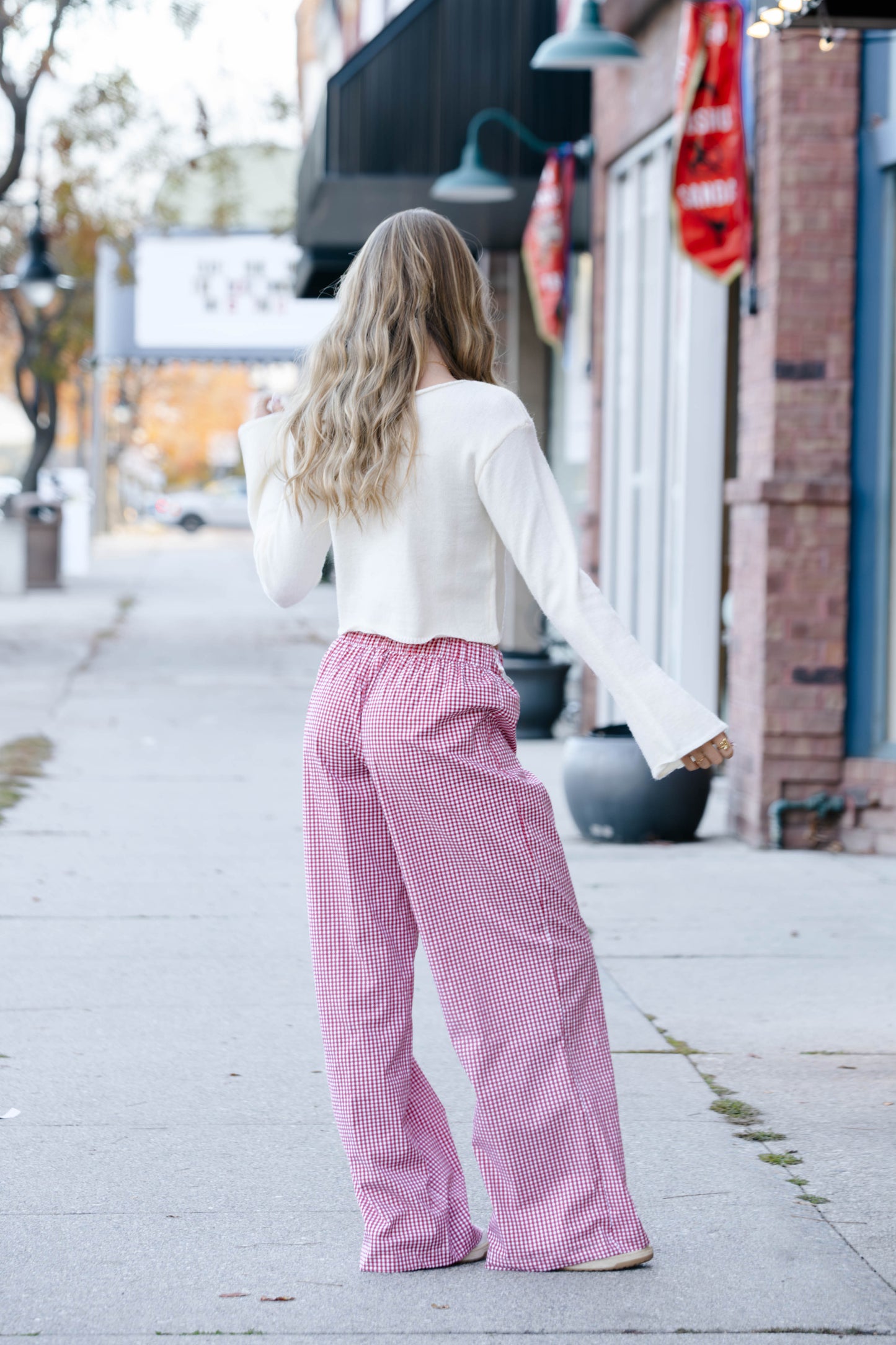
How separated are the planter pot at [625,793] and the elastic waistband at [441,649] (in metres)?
4.45

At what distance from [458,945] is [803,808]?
4630 millimetres

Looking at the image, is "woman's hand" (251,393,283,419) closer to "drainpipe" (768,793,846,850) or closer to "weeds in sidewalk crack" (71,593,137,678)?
"drainpipe" (768,793,846,850)

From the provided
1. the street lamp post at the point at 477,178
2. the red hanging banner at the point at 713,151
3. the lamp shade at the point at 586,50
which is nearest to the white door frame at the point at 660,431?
the lamp shade at the point at 586,50

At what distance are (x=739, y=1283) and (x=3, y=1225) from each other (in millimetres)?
1443

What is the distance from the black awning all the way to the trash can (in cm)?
1418

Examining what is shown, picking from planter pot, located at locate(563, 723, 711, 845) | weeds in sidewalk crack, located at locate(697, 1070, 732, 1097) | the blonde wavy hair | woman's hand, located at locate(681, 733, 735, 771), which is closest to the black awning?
planter pot, located at locate(563, 723, 711, 845)

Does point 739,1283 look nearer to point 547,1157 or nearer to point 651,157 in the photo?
point 547,1157

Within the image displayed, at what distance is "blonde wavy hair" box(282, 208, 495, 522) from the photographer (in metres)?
3.17

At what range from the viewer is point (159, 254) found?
982 inches

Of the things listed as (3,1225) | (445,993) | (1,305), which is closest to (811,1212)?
(445,993)

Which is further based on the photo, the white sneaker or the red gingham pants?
the white sneaker

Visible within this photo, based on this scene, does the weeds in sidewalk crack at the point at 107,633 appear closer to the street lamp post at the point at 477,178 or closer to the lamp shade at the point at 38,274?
the lamp shade at the point at 38,274

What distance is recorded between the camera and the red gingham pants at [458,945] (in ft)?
10.5

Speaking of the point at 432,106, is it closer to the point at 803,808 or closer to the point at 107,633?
the point at 803,808
